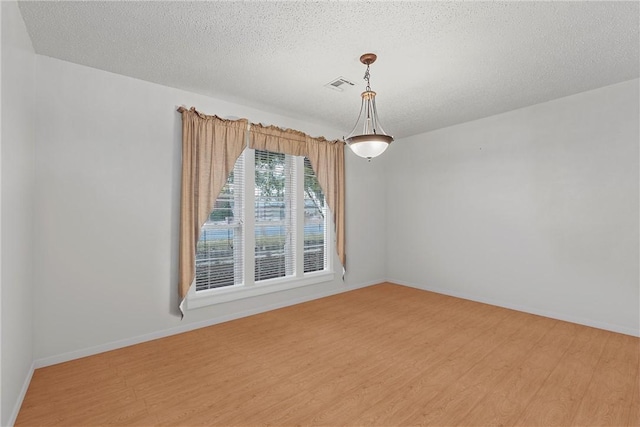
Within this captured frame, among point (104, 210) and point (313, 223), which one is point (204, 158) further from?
point (313, 223)

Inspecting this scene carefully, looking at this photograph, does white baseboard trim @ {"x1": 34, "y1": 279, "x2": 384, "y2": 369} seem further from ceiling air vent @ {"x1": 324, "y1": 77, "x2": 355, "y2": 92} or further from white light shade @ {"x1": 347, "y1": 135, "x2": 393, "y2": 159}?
ceiling air vent @ {"x1": 324, "y1": 77, "x2": 355, "y2": 92}

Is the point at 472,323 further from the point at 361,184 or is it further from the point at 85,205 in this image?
the point at 85,205

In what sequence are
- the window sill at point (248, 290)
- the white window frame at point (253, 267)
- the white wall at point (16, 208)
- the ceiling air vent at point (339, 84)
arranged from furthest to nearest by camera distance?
the white window frame at point (253, 267)
the window sill at point (248, 290)
the ceiling air vent at point (339, 84)
the white wall at point (16, 208)

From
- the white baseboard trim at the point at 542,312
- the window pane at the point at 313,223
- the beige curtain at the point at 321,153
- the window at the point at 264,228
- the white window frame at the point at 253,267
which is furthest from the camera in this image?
the window pane at the point at 313,223

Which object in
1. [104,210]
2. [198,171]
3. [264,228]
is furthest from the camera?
[264,228]

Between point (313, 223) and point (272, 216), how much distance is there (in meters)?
0.79

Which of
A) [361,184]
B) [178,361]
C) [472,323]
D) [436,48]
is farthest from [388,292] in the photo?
[436,48]

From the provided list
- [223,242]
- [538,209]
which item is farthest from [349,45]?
[538,209]

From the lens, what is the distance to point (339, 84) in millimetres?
3275

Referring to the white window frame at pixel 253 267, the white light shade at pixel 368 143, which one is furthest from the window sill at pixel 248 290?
the white light shade at pixel 368 143

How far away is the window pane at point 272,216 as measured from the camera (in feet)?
13.5

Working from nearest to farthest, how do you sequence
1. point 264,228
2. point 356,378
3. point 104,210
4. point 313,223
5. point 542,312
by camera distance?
point 356,378 < point 104,210 < point 542,312 < point 264,228 < point 313,223

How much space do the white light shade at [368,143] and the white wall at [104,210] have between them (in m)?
2.02

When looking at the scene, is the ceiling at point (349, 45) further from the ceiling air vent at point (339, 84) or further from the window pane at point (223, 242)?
the window pane at point (223, 242)
